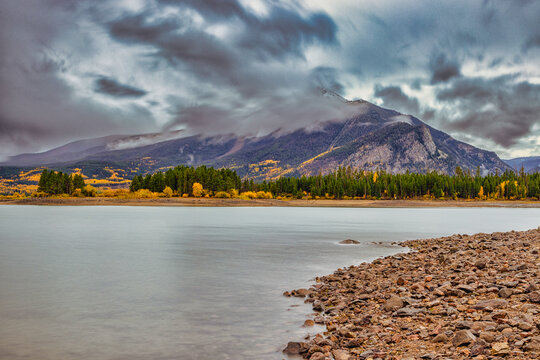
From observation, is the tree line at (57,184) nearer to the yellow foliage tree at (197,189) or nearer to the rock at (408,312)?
the yellow foliage tree at (197,189)

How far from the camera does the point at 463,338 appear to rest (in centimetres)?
909

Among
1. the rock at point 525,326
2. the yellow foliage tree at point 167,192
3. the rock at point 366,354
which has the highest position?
the yellow foliage tree at point 167,192

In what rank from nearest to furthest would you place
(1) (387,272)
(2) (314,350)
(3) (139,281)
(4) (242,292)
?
(2) (314,350) → (4) (242,292) → (1) (387,272) → (3) (139,281)

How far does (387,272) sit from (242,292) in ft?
25.2

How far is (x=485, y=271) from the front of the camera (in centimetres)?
1748

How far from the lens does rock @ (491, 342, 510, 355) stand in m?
8.09

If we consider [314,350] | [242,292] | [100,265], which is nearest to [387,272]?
[242,292]

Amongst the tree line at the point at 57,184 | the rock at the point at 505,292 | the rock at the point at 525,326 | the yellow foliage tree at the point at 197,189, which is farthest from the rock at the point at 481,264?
the tree line at the point at 57,184

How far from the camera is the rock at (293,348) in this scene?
1081cm

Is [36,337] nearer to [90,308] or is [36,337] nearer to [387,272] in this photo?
[90,308]

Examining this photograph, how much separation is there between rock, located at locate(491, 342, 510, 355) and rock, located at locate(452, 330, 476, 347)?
59 cm

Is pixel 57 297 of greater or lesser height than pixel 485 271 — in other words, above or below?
below

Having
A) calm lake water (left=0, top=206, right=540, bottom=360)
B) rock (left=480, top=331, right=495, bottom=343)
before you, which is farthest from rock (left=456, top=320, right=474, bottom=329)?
calm lake water (left=0, top=206, right=540, bottom=360)

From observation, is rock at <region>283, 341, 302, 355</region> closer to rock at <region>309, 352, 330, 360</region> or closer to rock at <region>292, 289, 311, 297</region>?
rock at <region>309, 352, 330, 360</region>
